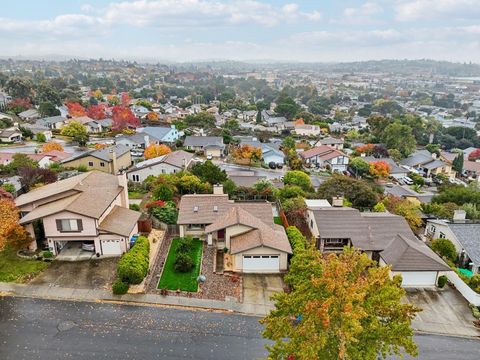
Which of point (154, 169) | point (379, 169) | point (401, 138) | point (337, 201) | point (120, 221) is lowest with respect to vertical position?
point (379, 169)

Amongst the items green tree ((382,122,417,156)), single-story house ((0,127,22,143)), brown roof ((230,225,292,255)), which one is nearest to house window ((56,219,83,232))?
brown roof ((230,225,292,255))

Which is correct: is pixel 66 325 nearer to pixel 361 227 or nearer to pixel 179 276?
pixel 179 276

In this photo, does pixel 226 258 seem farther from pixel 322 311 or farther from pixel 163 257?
pixel 322 311

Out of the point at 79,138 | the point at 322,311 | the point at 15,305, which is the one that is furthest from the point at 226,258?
the point at 79,138

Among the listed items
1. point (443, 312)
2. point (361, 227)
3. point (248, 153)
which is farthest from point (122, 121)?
point (443, 312)

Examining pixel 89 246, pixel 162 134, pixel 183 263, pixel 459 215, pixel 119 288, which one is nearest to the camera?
pixel 119 288

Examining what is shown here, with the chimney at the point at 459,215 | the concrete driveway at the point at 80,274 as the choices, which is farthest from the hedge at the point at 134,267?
the chimney at the point at 459,215
